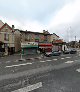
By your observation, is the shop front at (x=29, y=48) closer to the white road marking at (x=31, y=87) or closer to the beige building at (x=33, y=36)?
the beige building at (x=33, y=36)

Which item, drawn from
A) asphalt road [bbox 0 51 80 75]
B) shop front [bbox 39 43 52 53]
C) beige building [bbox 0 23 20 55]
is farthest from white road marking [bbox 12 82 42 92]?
shop front [bbox 39 43 52 53]

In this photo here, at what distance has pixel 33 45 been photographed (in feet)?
167

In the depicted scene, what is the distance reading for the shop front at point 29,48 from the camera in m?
49.6

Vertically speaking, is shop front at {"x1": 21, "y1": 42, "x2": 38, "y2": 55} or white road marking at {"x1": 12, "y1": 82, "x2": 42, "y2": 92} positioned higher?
shop front at {"x1": 21, "y1": 42, "x2": 38, "y2": 55}

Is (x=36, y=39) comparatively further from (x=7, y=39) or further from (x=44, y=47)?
(x=7, y=39)

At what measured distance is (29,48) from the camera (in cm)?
5059

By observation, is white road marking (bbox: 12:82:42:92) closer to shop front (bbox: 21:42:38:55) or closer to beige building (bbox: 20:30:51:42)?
shop front (bbox: 21:42:38:55)

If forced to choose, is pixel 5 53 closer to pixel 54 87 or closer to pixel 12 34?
A: pixel 12 34

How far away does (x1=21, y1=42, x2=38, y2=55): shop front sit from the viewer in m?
49.6

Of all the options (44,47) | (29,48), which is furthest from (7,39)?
(44,47)

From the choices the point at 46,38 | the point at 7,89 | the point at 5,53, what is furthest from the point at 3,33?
the point at 7,89

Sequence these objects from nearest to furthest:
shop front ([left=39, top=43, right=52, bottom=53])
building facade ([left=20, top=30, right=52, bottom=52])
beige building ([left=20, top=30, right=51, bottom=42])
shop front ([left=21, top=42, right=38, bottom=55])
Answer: shop front ([left=21, top=42, right=38, bottom=55]) → shop front ([left=39, top=43, right=52, bottom=53]) → building facade ([left=20, top=30, right=52, bottom=52]) → beige building ([left=20, top=30, right=51, bottom=42])

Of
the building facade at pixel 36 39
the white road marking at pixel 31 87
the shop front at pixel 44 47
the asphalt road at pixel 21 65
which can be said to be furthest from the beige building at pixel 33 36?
the white road marking at pixel 31 87

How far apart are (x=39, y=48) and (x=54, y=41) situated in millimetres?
11478
